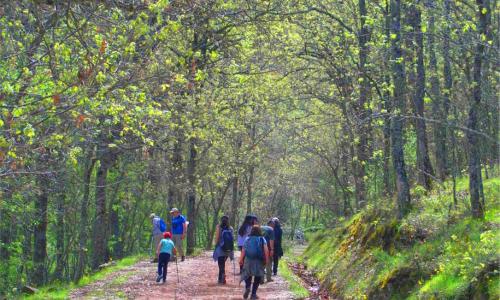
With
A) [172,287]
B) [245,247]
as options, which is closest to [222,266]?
[172,287]

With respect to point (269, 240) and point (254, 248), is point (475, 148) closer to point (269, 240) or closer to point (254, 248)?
point (254, 248)

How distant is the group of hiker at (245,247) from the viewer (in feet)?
55.2

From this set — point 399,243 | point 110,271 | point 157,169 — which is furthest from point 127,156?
point 399,243

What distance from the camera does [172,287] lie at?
19.2 meters

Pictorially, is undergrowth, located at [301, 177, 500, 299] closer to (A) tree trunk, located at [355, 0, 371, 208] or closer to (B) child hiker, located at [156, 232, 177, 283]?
(B) child hiker, located at [156, 232, 177, 283]

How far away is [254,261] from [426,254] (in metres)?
4.99

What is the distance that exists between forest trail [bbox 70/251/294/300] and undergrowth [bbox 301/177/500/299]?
197 centimetres

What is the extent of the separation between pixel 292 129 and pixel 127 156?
11.1 metres

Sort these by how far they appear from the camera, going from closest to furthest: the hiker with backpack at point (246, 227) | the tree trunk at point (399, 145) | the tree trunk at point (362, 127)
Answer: the tree trunk at point (399, 145)
the hiker with backpack at point (246, 227)
the tree trunk at point (362, 127)

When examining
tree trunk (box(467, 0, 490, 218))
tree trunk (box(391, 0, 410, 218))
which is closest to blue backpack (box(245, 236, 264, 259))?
tree trunk (box(391, 0, 410, 218))

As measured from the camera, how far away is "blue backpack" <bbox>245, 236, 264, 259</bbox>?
1684cm

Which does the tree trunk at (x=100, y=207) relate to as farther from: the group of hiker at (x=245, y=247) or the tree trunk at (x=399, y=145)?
the tree trunk at (x=399, y=145)

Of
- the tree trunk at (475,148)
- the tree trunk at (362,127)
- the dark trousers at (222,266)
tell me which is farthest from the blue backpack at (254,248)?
the tree trunk at (362,127)

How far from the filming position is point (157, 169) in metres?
30.2
